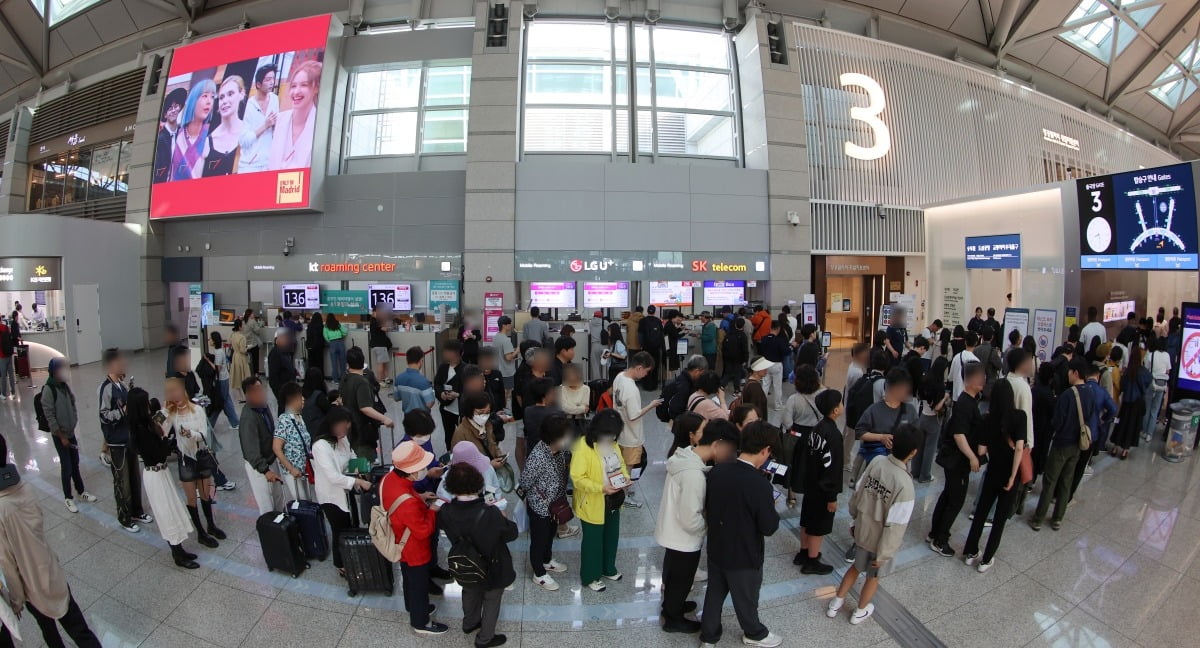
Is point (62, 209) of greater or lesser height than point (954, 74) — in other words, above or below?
below

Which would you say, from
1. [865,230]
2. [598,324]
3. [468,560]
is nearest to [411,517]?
[468,560]

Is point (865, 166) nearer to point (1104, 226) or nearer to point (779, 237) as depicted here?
point (779, 237)

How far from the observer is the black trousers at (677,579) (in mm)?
3162

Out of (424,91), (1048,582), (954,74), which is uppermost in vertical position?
(954,74)

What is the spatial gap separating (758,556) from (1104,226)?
Answer: 1222 centimetres

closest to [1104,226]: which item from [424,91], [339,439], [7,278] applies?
[339,439]

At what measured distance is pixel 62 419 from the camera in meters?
4.86

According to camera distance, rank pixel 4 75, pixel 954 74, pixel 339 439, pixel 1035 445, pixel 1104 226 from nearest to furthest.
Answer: pixel 339 439 → pixel 1035 445 → pixel 1104 226 → pixel 954 74 → pixel 4 75

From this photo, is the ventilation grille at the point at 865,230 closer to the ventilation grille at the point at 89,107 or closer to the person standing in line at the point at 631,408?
the person standing in line at the point at 631,408

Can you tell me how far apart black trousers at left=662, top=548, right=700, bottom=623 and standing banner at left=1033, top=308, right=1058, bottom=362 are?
9.59 m

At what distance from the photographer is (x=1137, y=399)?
6352 mm

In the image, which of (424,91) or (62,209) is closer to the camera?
(424,91)

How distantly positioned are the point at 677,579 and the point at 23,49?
1172 inches

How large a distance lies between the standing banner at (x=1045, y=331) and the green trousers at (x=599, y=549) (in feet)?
31.5
